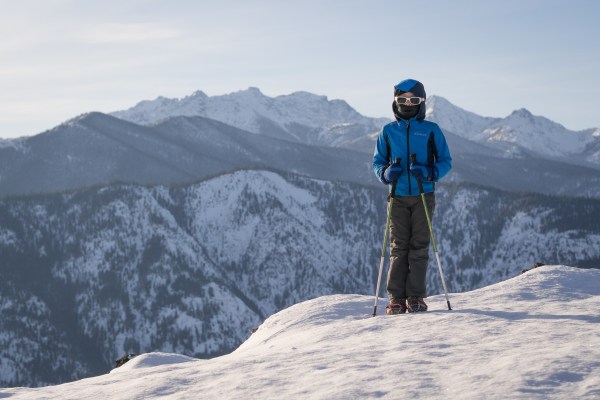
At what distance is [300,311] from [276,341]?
2.38 metres

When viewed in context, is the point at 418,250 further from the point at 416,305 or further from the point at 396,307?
the point at 396,307

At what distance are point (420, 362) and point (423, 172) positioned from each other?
5.08 m

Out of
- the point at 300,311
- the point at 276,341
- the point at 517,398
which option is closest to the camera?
the point at 517,398

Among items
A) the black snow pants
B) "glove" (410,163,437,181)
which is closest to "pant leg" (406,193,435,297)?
the black snow pants

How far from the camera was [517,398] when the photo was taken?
7180 millimetres

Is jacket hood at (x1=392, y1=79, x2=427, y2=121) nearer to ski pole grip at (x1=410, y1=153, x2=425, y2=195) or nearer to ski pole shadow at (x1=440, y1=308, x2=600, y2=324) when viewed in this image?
ski pole grip at (x1=410, y1=153, x2=425, y2=195)

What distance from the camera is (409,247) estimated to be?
44.6 feet

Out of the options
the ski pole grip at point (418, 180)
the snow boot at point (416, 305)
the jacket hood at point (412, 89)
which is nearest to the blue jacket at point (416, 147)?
the jacket hood at point (412, 89)

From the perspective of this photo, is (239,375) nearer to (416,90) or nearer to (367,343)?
(367,343)

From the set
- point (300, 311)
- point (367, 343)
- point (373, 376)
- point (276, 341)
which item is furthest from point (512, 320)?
point (300, 311)

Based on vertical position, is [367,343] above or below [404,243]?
below

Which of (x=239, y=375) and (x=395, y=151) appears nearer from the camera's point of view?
(x=239, y=375)

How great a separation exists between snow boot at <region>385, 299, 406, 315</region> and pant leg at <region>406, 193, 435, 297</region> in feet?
0.78

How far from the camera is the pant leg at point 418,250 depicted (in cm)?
1327
